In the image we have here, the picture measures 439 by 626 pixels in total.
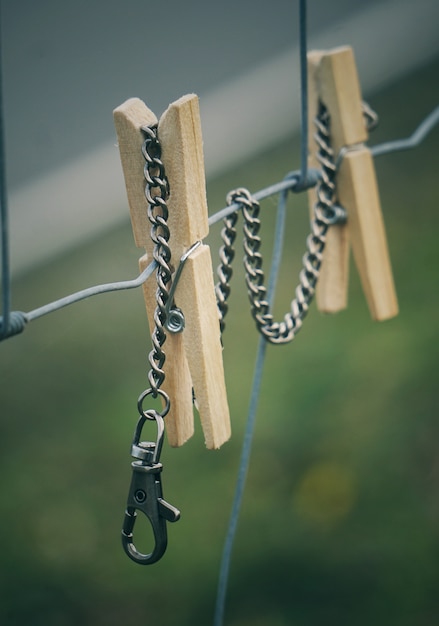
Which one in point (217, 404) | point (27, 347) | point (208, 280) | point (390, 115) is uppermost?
point (390, 115)

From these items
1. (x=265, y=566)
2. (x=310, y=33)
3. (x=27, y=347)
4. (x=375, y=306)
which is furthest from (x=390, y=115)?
(x=375, y=306)

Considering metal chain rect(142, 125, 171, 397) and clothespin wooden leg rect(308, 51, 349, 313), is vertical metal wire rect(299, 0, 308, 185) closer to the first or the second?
clothespin wooden leg rect(308, 51, 349, 313)

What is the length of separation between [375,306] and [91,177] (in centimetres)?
150

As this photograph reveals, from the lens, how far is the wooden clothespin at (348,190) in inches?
41.9

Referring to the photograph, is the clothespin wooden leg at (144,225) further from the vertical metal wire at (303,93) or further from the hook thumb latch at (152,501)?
the vertical metal wire at (303,93)

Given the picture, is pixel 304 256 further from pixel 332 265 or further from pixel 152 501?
pixel 152 501

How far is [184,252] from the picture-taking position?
808 millimetres

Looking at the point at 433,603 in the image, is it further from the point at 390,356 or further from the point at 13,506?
the point at 13,506

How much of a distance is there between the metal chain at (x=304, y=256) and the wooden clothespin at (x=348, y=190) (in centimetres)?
1

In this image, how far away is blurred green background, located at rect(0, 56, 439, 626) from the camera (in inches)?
70.1

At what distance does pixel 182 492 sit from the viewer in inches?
78.0

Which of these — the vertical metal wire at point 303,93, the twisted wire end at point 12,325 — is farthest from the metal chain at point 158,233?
the vertical metal wire at point 303,93

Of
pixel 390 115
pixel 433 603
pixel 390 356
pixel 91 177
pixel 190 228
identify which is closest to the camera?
pixel 190 228

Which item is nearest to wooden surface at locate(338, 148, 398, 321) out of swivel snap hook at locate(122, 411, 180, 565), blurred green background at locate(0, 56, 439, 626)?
swivel snap hook at locate(122, 411, 180, 565)
